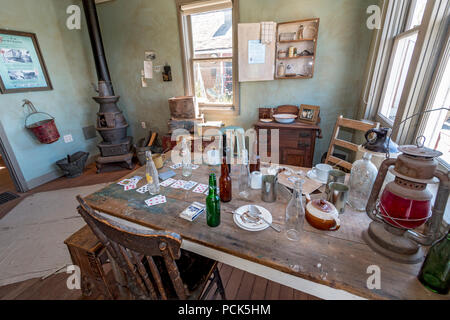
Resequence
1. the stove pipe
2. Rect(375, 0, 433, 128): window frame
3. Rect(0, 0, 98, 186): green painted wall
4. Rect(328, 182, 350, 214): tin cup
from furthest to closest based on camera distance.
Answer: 1. the stove pipe
2. Rect(0, 0, 98, 186): green painted wall
3. Rect(375, 0, 433, 128): window frame
4. Rect(328, 182, 350, 214): tin cup

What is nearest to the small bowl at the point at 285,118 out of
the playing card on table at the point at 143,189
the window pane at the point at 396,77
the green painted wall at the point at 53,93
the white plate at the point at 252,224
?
the window pane at the point at 396,77

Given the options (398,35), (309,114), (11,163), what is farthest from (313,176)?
(11,163)

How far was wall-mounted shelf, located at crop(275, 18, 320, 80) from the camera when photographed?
2576mm

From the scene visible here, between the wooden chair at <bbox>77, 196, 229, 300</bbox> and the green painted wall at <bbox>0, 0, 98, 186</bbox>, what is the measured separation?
3041mm

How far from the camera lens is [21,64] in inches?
110

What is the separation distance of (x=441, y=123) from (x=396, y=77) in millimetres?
1014

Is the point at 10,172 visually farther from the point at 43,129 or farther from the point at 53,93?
the point at 53,93

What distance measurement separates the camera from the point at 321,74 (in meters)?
2.71

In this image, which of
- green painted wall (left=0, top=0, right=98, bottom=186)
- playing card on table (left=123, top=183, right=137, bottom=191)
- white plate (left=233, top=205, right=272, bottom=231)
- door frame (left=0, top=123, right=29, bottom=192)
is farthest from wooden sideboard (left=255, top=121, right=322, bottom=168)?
door frame (left=0, top=123, right=29, bottom=192)

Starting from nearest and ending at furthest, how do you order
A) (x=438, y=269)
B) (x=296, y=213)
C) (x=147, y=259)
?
(x=438, y=269), (x=147, y=259), (x=296, y=213)

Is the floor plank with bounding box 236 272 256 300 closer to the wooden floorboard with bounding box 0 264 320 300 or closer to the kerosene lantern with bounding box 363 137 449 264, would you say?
the wooden floorboard with bounding box 0 264 320 300

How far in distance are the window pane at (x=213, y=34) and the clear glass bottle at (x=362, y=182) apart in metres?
2.68

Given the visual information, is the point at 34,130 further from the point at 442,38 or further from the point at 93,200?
the point at 442,38

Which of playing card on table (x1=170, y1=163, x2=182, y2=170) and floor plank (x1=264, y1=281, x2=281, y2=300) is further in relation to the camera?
playing card on table (x1=170, y1=163, x2=182, y2=170)
